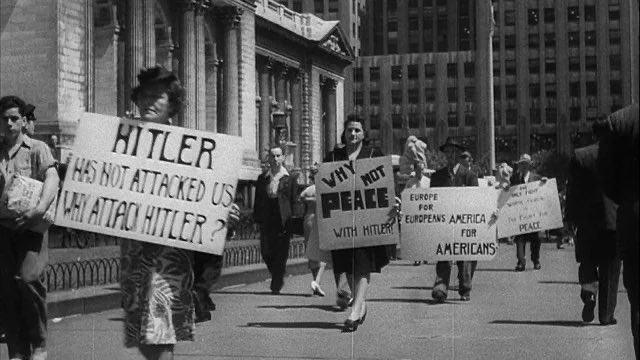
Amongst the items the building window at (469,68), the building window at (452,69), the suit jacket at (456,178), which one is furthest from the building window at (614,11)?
the suit jacket at (456,178)

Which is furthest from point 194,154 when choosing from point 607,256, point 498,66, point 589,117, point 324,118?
point 589,117

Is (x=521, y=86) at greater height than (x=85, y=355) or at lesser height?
greater

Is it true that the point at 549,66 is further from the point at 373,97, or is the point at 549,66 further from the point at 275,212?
the point at 275,212

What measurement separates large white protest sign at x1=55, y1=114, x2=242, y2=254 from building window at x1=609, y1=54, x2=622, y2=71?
44.2m

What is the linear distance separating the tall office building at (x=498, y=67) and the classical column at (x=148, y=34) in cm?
689

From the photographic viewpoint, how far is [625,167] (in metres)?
5.34

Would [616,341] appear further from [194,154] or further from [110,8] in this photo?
[110,8]

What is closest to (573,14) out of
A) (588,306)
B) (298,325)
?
(588,306)

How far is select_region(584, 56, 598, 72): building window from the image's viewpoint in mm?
56362

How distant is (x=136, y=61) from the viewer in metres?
37.6

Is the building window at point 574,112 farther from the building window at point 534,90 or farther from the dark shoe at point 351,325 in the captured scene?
the dark shoe at point 351,325

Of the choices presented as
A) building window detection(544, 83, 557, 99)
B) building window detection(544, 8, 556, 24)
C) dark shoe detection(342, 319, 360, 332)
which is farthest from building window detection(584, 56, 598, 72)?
dark shoe detection(342, 319, 360, 332)

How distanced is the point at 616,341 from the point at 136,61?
29.4 meters

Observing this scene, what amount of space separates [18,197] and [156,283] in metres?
2.37
